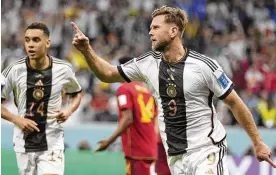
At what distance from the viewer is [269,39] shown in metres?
20.6

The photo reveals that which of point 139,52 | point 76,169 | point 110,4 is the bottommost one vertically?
point 76,169

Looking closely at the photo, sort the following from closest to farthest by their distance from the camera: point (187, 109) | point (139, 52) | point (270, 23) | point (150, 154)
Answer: point (187, 109) < point (150, 154) < point (139, 52) < point (270, 23)

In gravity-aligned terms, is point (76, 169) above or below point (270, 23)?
below

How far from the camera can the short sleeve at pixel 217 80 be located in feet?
23.8

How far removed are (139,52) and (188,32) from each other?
1.56m

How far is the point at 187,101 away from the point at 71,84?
2.37 metres

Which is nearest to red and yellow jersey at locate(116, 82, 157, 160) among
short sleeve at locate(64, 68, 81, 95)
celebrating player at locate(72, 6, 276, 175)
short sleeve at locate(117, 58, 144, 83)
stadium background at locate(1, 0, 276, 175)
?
short sleeve at locate(64, 68, 81, 95)

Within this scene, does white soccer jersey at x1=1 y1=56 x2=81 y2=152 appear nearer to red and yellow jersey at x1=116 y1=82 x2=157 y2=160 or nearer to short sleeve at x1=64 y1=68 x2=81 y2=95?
short sleeve at x1=64 y1=68 x2=81 y2=95

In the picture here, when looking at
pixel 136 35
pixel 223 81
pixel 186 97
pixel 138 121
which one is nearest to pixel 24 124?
pixel 186 97

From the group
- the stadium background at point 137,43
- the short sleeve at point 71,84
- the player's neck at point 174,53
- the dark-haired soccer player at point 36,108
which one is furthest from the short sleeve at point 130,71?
the stadium background at point 137,43

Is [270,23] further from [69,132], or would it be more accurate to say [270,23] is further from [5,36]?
[69,132]

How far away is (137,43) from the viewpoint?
20719mm

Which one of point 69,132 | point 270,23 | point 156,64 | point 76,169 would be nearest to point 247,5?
point 270,23

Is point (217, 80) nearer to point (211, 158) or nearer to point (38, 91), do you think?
point (211, 158)
